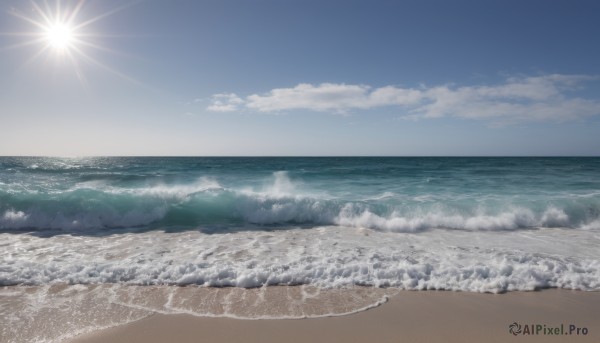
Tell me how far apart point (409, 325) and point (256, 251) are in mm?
3991

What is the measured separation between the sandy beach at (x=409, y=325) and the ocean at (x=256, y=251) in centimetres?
24

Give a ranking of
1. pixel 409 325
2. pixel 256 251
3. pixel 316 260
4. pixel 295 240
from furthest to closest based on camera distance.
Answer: pixel 295 240 → pixel 256 251 → pixel 316 260 → pixel 409 325

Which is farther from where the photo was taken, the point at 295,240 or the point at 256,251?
the point at 295,240

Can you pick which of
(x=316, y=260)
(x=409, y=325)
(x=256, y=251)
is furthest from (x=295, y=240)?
(x=409, y=325)

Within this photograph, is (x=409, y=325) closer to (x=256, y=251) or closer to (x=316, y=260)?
(x=316, y=260)

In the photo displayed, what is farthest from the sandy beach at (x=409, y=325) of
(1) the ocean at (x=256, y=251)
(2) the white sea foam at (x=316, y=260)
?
(2) the white sea foam at (x=316, y=260)

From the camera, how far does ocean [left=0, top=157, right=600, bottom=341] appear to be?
4676mm

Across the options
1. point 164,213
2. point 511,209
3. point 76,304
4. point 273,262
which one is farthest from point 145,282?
point 511,209

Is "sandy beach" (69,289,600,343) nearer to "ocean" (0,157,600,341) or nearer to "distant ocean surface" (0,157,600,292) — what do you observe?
"ocean" (0,157,600,341)

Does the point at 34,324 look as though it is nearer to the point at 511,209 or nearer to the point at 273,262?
the point at 273,262

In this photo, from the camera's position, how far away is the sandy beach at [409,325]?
3746 millimetres

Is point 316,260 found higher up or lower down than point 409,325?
higher up

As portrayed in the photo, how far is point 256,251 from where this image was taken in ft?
23.5

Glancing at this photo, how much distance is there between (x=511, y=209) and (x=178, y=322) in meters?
12.4
